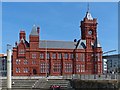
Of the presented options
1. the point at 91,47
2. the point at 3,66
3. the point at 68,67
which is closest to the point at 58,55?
the point at 68,67

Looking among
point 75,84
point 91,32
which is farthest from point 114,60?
point 75,84

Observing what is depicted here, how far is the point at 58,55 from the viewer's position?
222 ft

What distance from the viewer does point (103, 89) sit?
26797 millimetres

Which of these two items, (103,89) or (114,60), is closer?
(103,89)

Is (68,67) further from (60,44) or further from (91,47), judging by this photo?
(91,47)

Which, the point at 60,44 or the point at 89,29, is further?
the point at 89,29

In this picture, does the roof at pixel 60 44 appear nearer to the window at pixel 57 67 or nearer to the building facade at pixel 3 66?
the window at pixel 57 67

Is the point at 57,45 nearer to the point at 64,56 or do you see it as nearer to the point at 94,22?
the point at 64,56

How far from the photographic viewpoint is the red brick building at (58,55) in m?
65.4

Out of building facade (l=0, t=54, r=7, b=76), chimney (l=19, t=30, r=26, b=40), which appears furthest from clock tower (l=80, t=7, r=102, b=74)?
building facade (l=0, t=54, r=7, b=76)

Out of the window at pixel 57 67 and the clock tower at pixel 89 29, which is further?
the clock tower at pixel 89 29

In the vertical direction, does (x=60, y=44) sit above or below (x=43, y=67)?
above

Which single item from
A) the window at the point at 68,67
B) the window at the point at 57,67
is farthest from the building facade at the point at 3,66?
the window at the point at 68,67

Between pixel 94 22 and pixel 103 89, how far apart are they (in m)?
45.2
